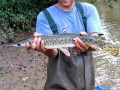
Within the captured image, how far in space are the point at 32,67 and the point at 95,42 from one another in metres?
5.35

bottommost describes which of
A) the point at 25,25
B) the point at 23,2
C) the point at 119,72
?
the point at 119,72

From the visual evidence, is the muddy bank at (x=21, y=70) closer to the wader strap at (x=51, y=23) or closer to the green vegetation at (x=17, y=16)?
the green vegetation at (x=17, y=16)

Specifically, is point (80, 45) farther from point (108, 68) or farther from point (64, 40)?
point (108, 68)

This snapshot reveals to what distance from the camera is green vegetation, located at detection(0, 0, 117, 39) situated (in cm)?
1254

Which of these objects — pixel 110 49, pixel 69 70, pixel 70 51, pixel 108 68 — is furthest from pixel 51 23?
pixel 108 68

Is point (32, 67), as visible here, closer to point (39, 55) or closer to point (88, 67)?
Result: point (39, 55)

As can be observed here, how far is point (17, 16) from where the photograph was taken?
43.6ft

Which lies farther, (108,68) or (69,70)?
(108,68)

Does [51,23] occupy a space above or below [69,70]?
above

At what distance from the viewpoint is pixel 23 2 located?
1419 centimetres

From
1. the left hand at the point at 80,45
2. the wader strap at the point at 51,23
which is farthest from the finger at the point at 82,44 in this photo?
the wader strap at the point at 51,23

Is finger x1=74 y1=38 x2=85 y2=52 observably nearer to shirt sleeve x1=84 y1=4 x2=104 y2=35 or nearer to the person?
the person

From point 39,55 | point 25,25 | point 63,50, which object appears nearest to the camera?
point 63,50

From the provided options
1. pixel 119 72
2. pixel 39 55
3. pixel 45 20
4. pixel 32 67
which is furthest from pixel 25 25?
pixel 45 20
